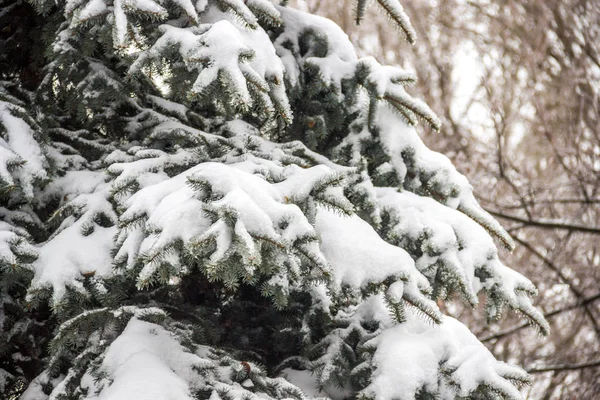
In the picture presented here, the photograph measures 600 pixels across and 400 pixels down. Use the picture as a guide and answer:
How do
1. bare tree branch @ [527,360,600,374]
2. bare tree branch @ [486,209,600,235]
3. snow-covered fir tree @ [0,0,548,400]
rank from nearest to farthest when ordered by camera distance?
snow-covered fir tree @ [0,0,548,400]
bare tree branch @ [527,360,600,374]
bare tree branch @ [486,209,600,235]

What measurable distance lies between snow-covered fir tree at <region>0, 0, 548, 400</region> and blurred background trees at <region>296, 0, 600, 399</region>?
10.9 ft

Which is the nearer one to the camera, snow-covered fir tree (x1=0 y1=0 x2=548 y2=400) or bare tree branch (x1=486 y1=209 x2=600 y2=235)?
snow-covered fir tree (x1=0 y1=0 x2=548 y2=400)

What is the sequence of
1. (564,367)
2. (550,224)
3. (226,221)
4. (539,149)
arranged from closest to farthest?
(226,221), (564,367), (550,224), (539,149)

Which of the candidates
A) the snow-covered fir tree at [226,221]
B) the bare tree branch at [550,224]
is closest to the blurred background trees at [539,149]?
the bare tree branch at [550,224]

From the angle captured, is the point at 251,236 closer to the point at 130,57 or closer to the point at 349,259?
the point at 349,259

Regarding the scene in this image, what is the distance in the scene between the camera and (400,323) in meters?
2.32

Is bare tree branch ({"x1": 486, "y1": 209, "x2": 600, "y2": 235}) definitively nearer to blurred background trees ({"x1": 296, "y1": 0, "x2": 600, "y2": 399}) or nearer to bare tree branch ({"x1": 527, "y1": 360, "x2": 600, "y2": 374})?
blurred background trees ({"x1": 296, "y1": 0, "x2": 600, "y2": 399})

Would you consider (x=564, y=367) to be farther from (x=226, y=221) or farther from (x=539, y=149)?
(x=226, y=221)

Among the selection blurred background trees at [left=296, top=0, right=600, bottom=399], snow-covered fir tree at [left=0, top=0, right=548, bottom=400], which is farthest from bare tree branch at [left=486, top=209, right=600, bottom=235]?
snow-covered fir tree at [left=0, top=0, right=548, bottom=400]

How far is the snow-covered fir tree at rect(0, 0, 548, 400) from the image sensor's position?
1875mm

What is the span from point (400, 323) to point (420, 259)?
0.29 metres

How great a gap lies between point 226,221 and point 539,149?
6136 millimetres

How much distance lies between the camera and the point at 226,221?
1.63 meters

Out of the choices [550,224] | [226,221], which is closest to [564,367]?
[550,224]
